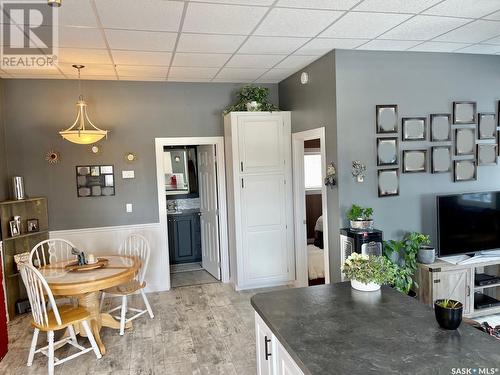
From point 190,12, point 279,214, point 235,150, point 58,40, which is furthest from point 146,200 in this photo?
point 190,12

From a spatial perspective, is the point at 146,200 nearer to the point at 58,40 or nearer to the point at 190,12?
the point at 58,40

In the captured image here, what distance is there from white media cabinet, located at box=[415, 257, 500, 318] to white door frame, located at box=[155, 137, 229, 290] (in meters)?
2.59

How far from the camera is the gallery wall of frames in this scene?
12.9 ft

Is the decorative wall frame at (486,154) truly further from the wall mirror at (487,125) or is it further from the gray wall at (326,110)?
the gray wall at (326,110)

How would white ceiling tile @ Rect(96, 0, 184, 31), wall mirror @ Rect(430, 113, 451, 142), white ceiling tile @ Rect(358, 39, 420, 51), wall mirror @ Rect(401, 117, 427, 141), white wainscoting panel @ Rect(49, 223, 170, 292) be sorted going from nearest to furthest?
1. white ceiling tile @ Rect(96, 0, 184, 31)
2. white ceiling tile @ Rect(358, 39, 420, 51)
3. wall mirror @ Rect(401, 117, 427, 141)
4. wall mirror @ Rect(430, 113, 451, 142)
5. white wainscoting panel @ Rect(49, 223, 170, 292)

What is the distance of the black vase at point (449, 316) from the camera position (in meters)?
1.66

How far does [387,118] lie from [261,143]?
162 cm

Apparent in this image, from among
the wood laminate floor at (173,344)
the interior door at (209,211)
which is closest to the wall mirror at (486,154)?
the wood laminate floor at (173,344)

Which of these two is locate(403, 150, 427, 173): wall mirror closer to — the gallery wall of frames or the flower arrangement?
the gallery wall of frames

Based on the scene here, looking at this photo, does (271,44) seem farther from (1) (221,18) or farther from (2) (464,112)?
(2) (464,112)

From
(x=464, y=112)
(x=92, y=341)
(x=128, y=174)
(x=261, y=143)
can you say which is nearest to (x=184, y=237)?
(x=128, y=174)

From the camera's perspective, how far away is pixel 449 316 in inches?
65.6

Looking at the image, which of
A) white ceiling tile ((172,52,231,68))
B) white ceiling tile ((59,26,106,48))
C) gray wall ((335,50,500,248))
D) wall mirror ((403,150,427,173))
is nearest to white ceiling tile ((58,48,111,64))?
white ceiling tile ((59,26,106,48))

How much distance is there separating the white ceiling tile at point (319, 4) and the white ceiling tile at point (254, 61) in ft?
4.27
